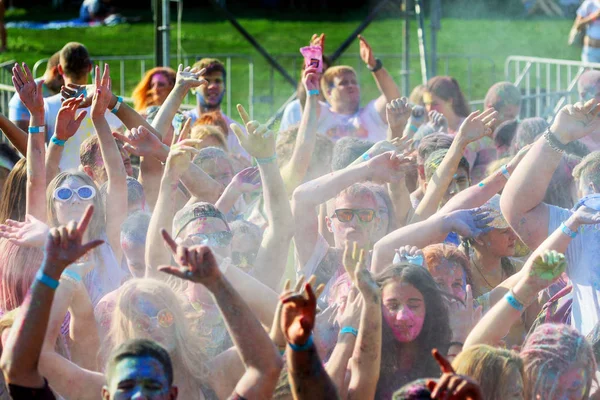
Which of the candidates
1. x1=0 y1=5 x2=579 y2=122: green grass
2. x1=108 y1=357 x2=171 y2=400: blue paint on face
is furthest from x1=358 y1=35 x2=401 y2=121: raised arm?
x1=0 y1=5 x2=579 y2=122: green grass

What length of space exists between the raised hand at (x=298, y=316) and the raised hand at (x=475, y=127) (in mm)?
2177

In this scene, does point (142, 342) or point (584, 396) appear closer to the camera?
point (142, 342)

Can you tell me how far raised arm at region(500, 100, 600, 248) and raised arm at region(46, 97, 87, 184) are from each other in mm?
1970

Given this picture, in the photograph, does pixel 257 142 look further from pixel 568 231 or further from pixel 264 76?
pixel 264 76

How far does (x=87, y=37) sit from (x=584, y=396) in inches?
526

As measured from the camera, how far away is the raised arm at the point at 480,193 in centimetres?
466

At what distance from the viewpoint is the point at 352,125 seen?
7094 mm

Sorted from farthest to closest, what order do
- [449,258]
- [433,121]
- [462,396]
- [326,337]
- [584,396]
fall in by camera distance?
1. [433,121]
2. [449,258]
3. [326,337]
4. [584,396]
5. [462,396]

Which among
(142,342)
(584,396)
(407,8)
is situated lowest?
(584,396)

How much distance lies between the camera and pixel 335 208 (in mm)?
4496

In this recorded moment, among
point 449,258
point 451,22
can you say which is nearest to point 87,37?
point 451,22

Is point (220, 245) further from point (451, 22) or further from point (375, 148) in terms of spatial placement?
point (451, 22)

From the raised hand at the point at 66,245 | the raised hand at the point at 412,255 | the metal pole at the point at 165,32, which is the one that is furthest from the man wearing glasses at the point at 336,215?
the metal pole at the point at 165,32

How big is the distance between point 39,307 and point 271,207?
1303mm
